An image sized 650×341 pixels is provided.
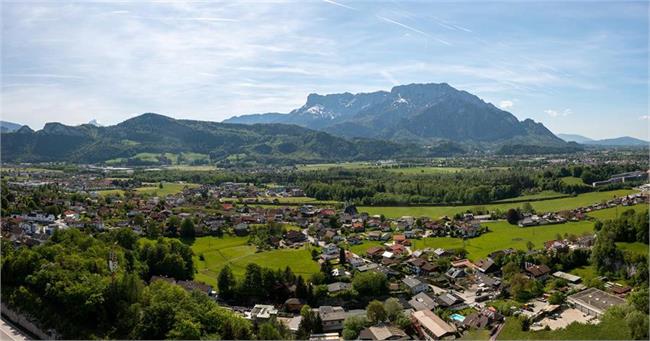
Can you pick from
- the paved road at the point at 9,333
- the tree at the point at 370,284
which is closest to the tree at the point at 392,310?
the tree at the point at 370,284

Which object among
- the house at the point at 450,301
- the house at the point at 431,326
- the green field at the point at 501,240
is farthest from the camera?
the green field at the point at 501,240

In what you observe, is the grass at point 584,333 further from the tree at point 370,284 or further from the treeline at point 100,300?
the treeline at point 100,300

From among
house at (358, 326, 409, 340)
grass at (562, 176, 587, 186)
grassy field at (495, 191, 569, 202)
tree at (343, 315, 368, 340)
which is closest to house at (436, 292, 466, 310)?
house at (358, 326, 409, 340)

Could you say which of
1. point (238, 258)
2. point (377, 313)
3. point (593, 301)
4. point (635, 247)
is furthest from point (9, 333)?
point (635, 247)

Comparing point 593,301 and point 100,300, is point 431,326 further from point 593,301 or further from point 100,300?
point 100,300

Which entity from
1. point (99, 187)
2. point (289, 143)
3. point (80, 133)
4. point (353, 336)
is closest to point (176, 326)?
point (353, 336)
